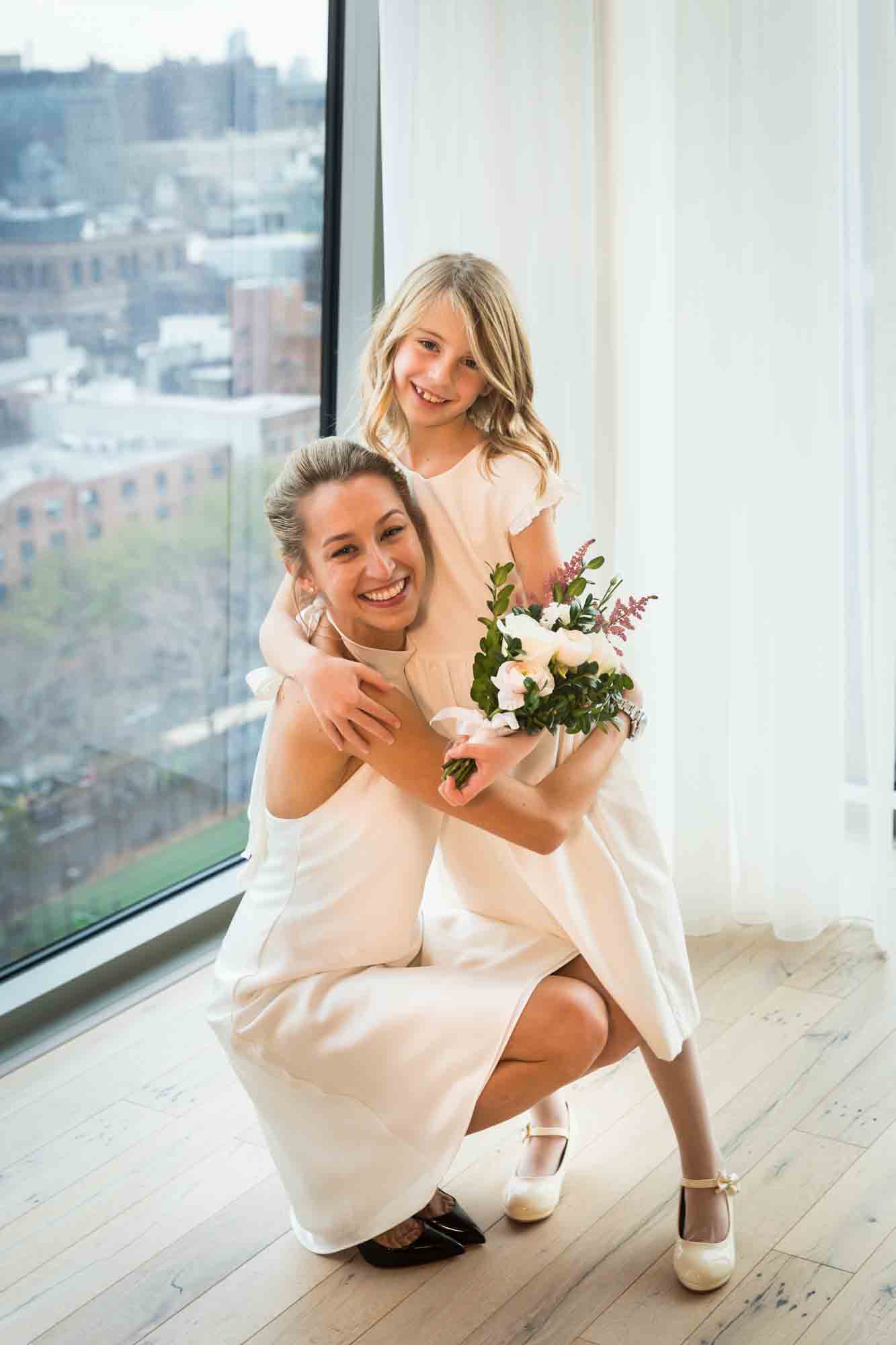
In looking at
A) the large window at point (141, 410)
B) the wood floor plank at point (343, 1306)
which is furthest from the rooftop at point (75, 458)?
the wood floor plank at point (343, 1306)

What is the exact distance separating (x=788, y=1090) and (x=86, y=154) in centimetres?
217

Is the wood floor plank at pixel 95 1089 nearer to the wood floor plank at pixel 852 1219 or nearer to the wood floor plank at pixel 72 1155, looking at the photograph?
the wood floor plank at pixel 72 1155

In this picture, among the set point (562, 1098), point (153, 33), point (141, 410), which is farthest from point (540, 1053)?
point (153, 33)

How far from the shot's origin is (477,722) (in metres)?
2.07

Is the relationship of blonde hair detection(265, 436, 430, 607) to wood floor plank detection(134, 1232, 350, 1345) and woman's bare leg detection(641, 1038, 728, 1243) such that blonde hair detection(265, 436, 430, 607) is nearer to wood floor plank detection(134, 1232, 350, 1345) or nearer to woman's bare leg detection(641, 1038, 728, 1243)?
woman's bare leg detection(641, 1038, 728, 1243)

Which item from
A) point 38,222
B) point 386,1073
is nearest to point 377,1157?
point 386,1073

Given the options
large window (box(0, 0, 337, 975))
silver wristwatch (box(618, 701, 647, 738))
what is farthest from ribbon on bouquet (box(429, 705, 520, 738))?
large window (box(0, 0, 337, 975))

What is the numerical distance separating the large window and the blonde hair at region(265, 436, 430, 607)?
0.90 metres

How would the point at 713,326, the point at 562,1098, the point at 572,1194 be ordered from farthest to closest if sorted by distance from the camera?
1. the point at 713,326
2. the point at 562,1098
3. the point at 572,1194

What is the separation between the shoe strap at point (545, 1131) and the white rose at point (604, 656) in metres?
0.80

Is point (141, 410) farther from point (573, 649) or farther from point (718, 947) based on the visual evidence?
point (718, 947)

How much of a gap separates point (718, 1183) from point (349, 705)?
0.89 metres

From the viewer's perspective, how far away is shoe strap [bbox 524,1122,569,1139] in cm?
244

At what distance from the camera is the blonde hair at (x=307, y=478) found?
216 centimetres
